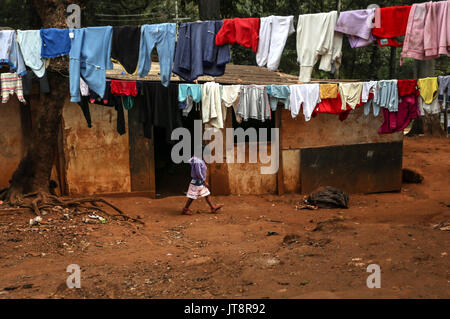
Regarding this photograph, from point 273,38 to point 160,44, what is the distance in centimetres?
185

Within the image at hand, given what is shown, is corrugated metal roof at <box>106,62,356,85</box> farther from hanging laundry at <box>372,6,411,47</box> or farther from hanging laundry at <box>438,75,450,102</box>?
hanging laundry at <box>372,6,411,47</box>

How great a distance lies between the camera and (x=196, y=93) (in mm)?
8773

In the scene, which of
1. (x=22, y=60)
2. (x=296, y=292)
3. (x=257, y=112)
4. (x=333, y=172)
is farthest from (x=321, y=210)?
(x=22, y=60)

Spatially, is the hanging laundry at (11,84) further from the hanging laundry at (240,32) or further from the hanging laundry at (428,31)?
the hanging laundry at (428,31)

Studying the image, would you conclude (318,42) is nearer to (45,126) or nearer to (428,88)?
(428,88)

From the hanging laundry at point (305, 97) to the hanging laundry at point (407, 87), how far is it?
1611mm

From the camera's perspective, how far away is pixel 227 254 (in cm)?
630

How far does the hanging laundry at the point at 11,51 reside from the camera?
6977 millimetres

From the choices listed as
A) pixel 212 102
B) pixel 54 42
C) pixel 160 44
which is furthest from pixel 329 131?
pixel 54 42

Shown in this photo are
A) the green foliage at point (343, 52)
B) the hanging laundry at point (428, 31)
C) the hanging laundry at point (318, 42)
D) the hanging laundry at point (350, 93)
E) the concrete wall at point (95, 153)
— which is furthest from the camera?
the green foliage at point (343, 52)
